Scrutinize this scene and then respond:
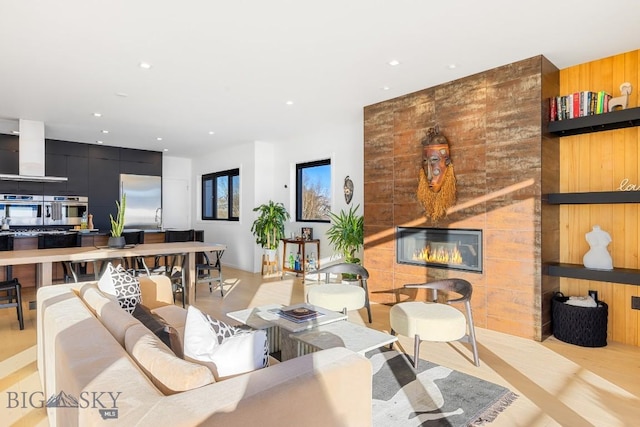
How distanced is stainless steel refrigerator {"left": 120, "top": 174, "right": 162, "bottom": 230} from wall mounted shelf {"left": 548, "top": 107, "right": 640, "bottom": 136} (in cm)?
804

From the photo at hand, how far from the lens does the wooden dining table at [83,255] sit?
3747 millimetres

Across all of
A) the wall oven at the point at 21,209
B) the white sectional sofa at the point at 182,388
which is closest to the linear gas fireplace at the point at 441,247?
the white sectional sofa at the point at 182,388

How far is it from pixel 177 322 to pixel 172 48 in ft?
7.85

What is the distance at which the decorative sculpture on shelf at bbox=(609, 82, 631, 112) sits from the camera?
3.39 m

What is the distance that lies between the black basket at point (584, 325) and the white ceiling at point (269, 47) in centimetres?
238

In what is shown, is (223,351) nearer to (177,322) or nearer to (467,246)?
(177,322)

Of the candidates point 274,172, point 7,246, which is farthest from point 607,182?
point 7,246

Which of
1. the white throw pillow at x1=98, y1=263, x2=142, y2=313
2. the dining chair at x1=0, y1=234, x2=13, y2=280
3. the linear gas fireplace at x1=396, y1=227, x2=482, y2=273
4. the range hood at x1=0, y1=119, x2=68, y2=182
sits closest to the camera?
the white throw pillow at x1=98, y1=263, x2=142, y2=313

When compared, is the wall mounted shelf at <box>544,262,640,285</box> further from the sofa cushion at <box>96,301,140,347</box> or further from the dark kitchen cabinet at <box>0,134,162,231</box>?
the dark kitchen cabinet at <box>0,134,162,231</box>

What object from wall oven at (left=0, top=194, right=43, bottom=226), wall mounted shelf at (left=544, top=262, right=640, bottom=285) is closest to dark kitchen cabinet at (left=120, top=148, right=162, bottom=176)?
wall oven at (left=0, top=194, right=43, bottom=226)

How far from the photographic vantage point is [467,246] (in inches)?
163

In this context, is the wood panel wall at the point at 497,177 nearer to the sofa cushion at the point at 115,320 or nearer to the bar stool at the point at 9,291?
the sofa cushion at the point at 115,320

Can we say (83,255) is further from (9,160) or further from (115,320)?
(9,160)

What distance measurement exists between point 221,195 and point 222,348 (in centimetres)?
763
